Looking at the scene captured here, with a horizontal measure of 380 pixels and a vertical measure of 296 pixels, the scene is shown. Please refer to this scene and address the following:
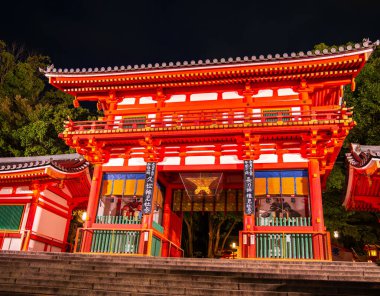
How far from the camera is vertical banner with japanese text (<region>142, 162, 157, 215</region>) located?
1340 centimetres

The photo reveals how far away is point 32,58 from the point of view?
120 feet

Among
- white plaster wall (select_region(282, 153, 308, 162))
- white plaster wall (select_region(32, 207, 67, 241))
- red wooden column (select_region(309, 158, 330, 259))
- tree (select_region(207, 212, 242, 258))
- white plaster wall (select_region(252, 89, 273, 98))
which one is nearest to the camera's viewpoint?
red wooden column (select_region(309, 158, 330, 259))

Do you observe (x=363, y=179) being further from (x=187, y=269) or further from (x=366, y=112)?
(x=187, y=269)

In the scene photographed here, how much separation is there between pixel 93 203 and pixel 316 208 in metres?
8.59

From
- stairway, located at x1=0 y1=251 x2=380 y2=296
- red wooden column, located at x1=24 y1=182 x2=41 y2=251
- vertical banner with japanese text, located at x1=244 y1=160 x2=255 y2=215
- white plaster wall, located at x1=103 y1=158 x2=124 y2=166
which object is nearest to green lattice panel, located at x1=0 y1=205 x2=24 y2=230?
red wooden column, located at x1=24 y1=182 x2=41 y2=251

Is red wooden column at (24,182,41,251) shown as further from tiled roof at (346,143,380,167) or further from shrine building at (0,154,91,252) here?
tiled roof at (346,143,380,167)

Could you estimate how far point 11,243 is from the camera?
15234 mm

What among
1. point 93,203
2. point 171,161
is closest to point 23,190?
point 93,203

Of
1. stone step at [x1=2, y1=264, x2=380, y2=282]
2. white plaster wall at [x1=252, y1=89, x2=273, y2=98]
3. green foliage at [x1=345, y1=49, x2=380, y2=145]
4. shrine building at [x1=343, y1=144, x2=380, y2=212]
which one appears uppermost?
green foliage at [x1=345, y1=49, x2=380, y2=145]

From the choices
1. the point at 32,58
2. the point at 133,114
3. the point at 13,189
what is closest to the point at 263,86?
the point at 133,114

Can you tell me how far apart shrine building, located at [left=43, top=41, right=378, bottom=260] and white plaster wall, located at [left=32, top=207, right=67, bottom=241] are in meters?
3.14

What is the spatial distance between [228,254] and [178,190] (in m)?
14.4

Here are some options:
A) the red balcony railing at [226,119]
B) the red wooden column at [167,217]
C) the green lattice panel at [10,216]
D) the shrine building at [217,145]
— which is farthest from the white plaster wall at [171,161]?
the green lattice panel at [10,216]

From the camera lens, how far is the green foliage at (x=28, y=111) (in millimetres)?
27938
